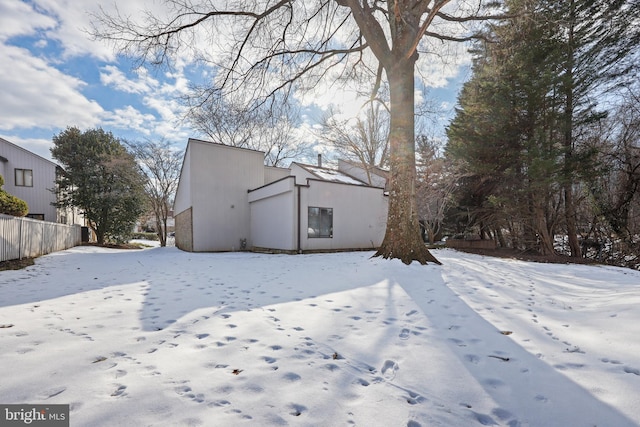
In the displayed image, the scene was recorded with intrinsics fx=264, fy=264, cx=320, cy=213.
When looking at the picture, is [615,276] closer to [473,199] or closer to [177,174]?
[473,199]

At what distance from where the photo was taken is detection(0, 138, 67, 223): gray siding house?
16.1 meters

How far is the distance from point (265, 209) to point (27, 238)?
8.02 m

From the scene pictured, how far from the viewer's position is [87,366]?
1877 millimetres

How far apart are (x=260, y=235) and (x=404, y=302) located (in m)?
10.00

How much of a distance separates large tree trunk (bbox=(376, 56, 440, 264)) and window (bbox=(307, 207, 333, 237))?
184 inches

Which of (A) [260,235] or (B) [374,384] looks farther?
(A) [260,235]

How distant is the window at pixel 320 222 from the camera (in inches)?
429

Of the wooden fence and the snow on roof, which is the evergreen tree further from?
the snow on roof

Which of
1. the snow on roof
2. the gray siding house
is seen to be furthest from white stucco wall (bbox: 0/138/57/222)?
the snow on roof

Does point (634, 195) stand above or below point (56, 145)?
below

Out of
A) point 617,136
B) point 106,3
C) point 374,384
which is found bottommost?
point 374,384

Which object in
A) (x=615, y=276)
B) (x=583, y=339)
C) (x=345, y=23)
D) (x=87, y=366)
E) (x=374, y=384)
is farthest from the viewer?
(x=345, y=23)

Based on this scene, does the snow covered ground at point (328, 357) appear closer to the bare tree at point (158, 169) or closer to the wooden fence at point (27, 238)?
the wooden fence at point (27, 238)

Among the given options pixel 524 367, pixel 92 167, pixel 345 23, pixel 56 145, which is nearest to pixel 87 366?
pixel 524 367
